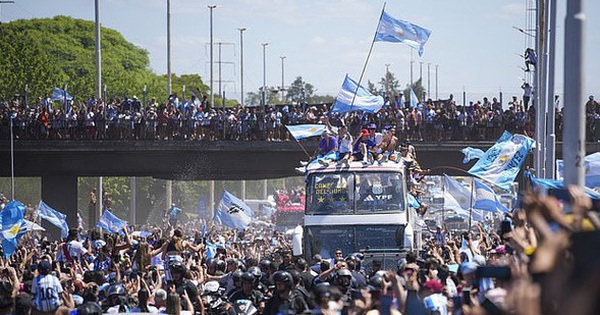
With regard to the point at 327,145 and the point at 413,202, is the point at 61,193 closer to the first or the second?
the point at 327,145

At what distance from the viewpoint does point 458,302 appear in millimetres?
10352

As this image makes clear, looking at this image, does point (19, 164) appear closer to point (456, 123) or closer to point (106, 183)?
point (456, 123)

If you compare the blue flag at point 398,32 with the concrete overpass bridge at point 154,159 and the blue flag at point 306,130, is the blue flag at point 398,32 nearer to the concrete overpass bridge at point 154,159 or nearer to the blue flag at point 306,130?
the blue flag at point 306,130

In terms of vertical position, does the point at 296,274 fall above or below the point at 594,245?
below

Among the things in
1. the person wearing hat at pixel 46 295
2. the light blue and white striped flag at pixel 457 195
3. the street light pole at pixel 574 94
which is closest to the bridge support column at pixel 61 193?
the light blue and white striped flag at pixel 457 195

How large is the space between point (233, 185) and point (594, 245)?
133722 mm

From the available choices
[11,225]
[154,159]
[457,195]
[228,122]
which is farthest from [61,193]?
[11,225]

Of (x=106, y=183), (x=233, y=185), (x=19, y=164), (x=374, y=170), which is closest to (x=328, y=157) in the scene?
(x=374, y=170)

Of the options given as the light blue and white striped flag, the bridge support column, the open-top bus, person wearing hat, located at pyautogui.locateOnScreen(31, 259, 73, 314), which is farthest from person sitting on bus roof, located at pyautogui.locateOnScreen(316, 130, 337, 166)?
the bridge support column

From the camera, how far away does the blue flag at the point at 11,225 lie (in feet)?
90.6

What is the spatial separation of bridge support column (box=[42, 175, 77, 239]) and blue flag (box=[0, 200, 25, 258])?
1874cm

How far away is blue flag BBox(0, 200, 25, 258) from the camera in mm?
27625

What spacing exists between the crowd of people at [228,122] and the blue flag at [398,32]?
41.4ft

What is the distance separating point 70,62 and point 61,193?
2674 inches
